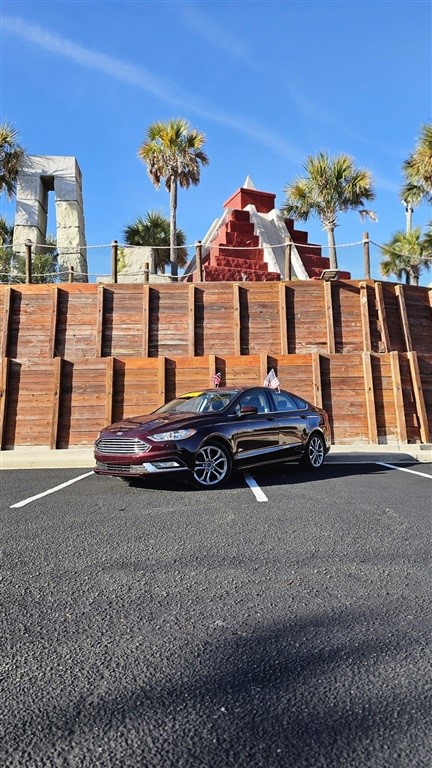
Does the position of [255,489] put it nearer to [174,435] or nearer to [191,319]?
[174,435]

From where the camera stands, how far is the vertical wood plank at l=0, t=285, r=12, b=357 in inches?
526

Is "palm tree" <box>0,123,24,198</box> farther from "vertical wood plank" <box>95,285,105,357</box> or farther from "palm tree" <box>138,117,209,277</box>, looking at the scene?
"vertical wood plank" <box>95,285,105,357</box>

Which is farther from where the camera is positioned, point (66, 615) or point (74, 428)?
point (74, 428)

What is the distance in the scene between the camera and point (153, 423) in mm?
6832

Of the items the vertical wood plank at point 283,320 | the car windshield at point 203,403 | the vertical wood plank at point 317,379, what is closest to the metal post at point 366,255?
the vertical wood plank at point 283,320

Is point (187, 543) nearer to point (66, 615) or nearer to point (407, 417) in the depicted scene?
point (66, 615)

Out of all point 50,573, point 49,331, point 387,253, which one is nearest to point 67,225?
point 49,331

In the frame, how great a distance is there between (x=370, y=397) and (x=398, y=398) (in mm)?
722

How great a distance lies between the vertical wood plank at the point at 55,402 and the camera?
12023 mm

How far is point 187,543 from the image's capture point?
4184 millimetres

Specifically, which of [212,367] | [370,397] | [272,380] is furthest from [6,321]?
[370,397]

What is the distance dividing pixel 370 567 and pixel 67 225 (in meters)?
23.9

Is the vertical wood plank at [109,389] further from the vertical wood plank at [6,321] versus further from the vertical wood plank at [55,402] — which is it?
the vertical wood plank at [6,321]

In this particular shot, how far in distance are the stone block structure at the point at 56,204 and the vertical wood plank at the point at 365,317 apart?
45.9 feet
